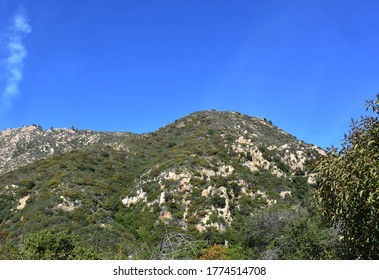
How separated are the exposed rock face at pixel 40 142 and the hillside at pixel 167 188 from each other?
653mm

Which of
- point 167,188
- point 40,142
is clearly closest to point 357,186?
point 167,188

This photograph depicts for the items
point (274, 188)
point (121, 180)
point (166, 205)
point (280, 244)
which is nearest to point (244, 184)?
point (274, 188)

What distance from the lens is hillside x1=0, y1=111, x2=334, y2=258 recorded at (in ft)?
125

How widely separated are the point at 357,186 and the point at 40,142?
7561 cm

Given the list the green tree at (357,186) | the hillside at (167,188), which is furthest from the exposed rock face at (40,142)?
the green tree at (357,186)

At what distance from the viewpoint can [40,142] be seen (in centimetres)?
7594

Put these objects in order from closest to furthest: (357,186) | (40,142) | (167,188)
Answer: (357,186), (167,188), (40,142)

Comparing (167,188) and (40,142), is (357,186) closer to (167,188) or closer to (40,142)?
(167,188)

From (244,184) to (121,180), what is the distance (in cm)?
1700

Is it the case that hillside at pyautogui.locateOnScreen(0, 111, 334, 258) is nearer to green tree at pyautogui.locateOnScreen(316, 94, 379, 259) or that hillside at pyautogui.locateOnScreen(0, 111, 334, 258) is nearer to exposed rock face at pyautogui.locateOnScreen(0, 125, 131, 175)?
exposed rock face at pyautogui.locateOnScreen(0, 125, 131, 175)

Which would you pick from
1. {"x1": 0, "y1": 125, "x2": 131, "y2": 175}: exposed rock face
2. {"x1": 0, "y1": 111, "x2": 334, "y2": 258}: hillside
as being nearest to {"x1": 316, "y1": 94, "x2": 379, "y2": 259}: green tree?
{"x1": 0, "y1": 111, "x2": 334, "y2": 258}: hillside

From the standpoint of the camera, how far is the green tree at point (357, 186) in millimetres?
8031

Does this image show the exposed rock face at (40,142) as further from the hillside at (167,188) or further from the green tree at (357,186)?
the green tree at (357,186)
